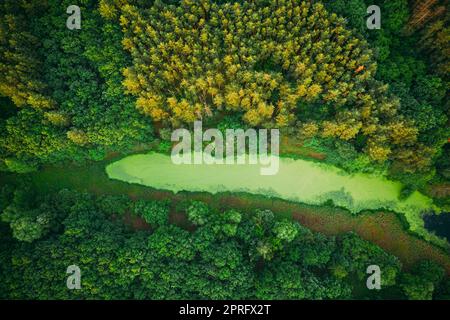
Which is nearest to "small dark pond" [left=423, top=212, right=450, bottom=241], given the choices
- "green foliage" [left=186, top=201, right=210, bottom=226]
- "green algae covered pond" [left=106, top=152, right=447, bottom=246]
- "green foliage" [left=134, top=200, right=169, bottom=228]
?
"green algae covered pond" [left=106, top=152, right=447, bottom=246]

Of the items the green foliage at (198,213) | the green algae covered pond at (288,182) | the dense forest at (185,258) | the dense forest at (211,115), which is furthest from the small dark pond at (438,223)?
the green foliage at (198,213)

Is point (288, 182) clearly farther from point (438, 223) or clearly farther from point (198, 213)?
point (438, 223)

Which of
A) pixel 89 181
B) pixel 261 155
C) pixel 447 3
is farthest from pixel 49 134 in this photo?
pixel 447 3

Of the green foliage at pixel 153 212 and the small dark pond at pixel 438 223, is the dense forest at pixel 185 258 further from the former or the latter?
the small dark pond at pixel 438 223

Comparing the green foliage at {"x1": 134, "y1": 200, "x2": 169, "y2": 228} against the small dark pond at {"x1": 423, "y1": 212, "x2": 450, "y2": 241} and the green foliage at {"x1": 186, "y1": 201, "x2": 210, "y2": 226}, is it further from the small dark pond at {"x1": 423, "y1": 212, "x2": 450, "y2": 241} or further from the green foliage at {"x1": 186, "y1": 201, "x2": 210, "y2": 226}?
the small dark pond at {"x1": 423, "y1": 212, "x2": 450, "y2": 241}
